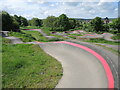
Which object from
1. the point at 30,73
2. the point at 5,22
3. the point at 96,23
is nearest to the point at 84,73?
the point at 30,73

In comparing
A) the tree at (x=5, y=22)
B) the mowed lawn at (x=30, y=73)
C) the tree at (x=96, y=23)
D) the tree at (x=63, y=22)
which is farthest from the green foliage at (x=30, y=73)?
the tree at (x=63, y=22)

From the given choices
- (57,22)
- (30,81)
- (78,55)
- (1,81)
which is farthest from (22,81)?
(57,22)

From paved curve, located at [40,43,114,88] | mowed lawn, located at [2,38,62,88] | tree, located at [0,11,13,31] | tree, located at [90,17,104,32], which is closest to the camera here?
paved curve, located at [40,43,114,88]

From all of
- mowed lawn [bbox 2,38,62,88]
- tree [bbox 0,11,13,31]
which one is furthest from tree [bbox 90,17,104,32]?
mowed lawn [bbox 2,38,62,88]

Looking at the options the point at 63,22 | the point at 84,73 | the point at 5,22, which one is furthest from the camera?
the point at 63,22

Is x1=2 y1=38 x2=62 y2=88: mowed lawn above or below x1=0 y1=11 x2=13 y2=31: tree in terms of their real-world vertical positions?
below

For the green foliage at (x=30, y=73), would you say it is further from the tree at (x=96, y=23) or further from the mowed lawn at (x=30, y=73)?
the tree at (x=96, y=23)

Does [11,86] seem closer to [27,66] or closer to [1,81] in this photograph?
[1,81]

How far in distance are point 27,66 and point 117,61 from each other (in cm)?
903

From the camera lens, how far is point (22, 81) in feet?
27.9

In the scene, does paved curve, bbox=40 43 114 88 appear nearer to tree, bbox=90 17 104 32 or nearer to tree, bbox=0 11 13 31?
tree, bbox=0 11 13 31

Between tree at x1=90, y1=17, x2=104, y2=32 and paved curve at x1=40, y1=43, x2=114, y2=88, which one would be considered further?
tree at x1=90, y1=17, x2=104, y2=32

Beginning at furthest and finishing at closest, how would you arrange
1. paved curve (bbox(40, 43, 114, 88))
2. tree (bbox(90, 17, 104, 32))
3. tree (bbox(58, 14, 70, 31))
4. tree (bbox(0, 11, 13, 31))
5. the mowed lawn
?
tree (bbox(58, 14, 70, 31)) → tree (bbox(90, 17, 104, 32)) → tree (bbox(0, 11, 13, 31)) → the mowed lawn → paved curve (bbox(40, 43, 114, 88))

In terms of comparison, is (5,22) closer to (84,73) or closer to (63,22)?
(63,22)
